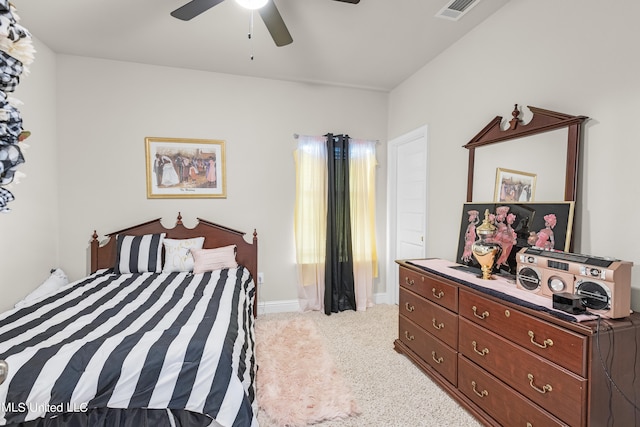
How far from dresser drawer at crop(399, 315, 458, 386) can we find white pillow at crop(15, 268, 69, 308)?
3.07m

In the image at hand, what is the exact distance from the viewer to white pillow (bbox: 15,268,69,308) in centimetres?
275

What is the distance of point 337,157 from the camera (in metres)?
3.79

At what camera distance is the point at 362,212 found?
394 cm

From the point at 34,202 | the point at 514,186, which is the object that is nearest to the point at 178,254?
the point at 34,202

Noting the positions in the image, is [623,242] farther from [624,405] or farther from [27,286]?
[27,286]

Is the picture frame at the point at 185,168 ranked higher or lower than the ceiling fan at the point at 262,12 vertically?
lower

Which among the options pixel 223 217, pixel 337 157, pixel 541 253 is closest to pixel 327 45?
pixel 337 157

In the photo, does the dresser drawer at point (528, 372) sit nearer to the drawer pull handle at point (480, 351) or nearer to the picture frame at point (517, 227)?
the drawer pull handle at point (480, 351)

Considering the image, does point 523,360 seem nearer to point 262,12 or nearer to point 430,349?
point 430,349

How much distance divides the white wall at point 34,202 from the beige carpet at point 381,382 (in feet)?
Result: 6.94

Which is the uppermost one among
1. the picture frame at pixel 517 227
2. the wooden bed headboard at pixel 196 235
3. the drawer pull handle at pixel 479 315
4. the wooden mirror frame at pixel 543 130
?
the wooden mirror frame at pixel 543 130

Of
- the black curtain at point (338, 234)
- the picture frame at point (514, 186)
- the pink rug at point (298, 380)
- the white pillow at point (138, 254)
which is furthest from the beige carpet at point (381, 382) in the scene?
the picture frame at point (514, 186)

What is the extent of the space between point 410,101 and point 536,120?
169 centimetres

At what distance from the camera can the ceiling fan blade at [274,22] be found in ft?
6.41
